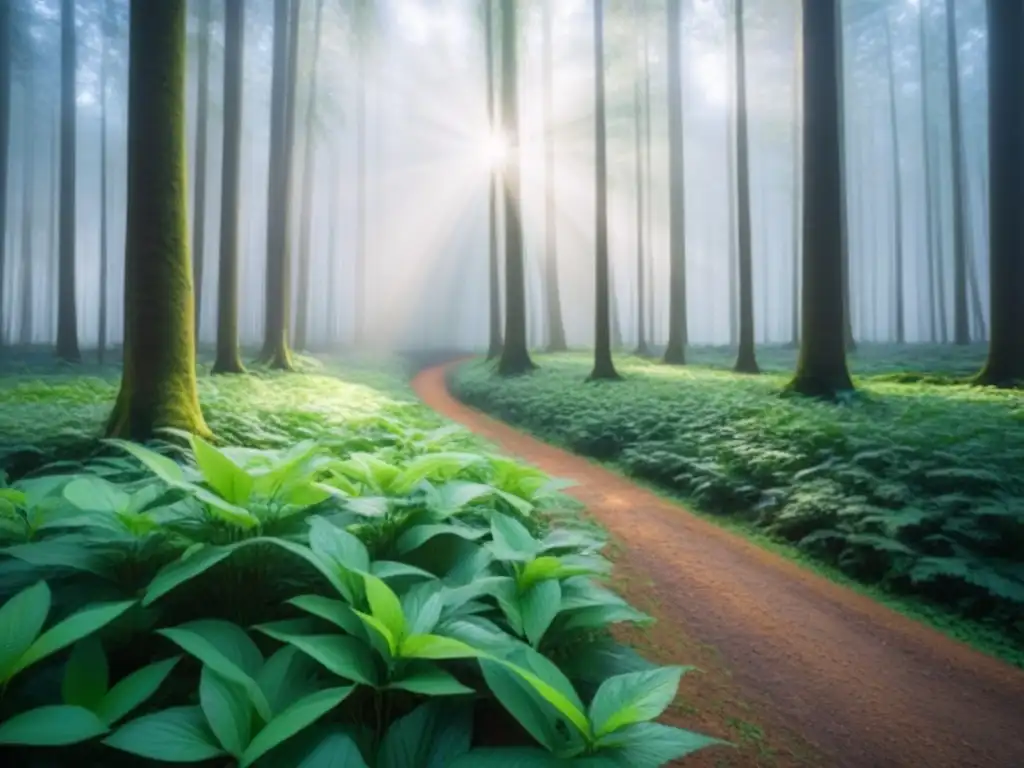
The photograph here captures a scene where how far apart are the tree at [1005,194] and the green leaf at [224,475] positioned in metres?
12.3

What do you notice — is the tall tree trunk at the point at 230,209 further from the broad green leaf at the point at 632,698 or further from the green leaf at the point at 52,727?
the broad green leaf at the point at 632,698

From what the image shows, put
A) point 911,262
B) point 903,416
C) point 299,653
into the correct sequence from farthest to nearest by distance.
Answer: point 911,262 < point 903,416 < point 299,653

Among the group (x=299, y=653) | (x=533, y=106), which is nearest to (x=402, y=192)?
(x=533, y=106)

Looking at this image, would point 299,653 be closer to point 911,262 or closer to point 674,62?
point 674,62

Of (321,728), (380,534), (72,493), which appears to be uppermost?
(72,493)

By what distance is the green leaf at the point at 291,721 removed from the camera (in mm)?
1384

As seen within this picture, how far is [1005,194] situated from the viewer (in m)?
10.5

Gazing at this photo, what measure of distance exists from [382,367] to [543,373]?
402 inches

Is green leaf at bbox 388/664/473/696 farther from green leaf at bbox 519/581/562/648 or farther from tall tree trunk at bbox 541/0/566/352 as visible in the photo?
tall tree trunk at bbox 541/0/566/352

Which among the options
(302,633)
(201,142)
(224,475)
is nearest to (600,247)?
(201,142)

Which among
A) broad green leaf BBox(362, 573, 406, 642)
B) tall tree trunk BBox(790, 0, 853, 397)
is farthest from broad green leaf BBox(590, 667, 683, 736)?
tall tree trunk BBox(790, 0, 853, 397)

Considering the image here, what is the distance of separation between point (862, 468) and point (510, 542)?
472 cm

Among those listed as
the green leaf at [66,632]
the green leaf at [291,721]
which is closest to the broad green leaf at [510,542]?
the green leaf at [291,721]

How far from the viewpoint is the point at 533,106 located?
86.9 ft
